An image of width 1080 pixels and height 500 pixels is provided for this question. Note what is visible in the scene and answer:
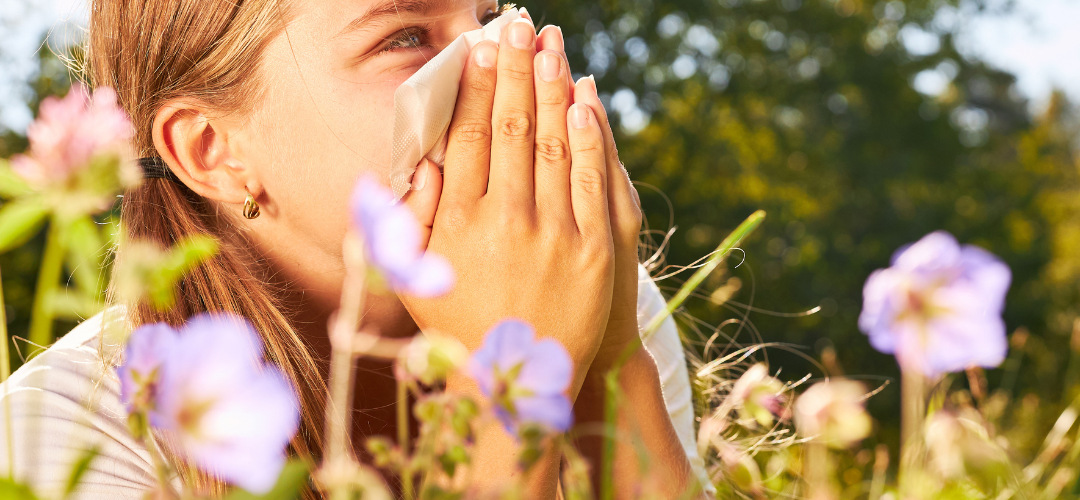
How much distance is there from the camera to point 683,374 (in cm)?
176

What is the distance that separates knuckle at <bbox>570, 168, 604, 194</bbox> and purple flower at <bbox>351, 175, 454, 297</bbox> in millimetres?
811

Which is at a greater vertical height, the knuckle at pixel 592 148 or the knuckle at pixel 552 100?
the knuckle at pixel 552 100

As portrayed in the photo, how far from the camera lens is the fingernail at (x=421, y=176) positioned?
1117 millimetres

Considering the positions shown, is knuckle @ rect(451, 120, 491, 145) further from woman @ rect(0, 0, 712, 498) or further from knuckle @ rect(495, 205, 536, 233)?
knuckle @ rect(495, 205, 536, 233)

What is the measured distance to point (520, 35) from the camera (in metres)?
1.10

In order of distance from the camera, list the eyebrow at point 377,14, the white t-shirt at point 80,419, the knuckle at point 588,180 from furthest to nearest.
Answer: the eyebrow at point 377,14 → the knuckle at point 588,180 → the white t-shirt at point 80,419

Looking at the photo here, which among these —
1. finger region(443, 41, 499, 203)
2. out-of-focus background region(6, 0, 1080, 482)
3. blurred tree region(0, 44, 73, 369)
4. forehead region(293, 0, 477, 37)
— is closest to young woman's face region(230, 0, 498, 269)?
forehead region(293, 0, 477, 37)

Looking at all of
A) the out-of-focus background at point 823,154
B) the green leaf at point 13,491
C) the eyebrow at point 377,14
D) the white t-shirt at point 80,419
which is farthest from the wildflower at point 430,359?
the out-of-focus background at point 823,154

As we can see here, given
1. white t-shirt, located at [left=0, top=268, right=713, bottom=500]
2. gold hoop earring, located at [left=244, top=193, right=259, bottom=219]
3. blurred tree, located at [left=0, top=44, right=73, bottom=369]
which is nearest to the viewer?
white t-shirt, located at [left=0, top=268, right=713, bottom=500]

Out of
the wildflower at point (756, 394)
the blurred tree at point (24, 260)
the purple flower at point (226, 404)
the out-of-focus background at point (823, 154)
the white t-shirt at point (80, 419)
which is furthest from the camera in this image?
the out-of-focus background at point (823, 154)

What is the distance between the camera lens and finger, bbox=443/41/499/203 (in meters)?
1.09

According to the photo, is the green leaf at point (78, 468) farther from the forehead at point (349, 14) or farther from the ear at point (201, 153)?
the ear at point (201, 153)

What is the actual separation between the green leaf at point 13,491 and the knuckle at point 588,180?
2.87 ft

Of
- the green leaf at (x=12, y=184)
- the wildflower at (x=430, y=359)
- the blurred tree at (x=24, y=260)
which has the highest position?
the green leaf at (x=12, y=184)
